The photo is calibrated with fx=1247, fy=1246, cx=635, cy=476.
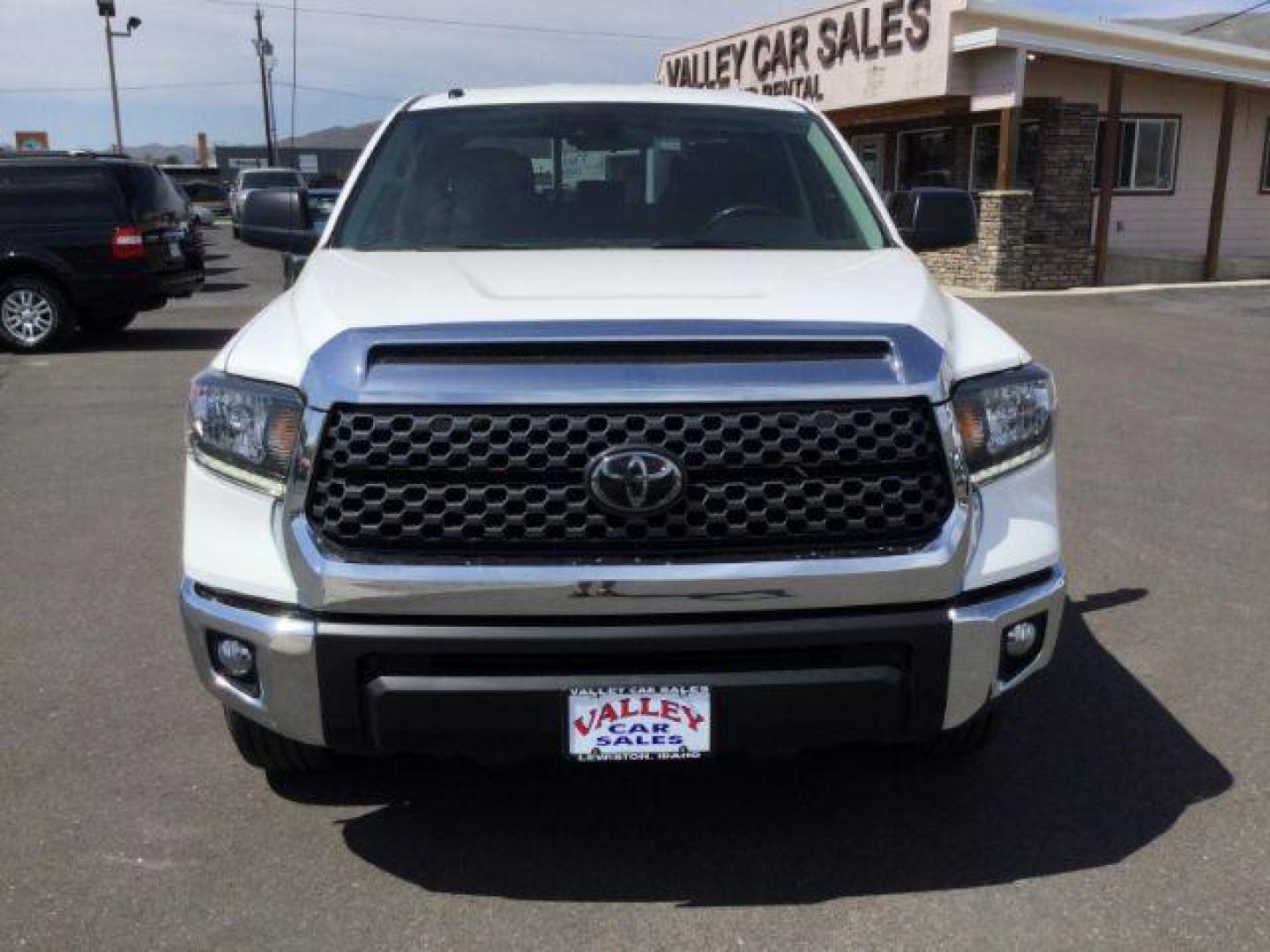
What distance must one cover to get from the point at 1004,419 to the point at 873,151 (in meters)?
25.0

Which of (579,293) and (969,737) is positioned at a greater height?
(579,293)

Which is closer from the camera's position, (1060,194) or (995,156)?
(1060,194)

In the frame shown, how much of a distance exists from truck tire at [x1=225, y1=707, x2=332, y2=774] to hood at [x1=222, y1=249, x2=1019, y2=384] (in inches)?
36.2

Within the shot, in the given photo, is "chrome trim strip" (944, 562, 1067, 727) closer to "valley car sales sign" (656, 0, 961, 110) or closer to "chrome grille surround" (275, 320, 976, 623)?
"chrome grille surround" (275, 320, 976, 623)

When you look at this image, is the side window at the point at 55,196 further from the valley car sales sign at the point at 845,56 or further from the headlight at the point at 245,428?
the headlight at the point at 245,428

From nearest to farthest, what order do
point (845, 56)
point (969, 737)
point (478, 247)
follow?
point (969, 737), point (478, 247), point (845, 56)

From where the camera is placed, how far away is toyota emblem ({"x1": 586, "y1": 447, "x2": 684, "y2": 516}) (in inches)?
100

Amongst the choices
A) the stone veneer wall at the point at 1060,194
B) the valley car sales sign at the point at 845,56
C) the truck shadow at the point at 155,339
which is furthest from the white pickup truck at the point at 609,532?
the stone veneer wall at the point at 1060,194

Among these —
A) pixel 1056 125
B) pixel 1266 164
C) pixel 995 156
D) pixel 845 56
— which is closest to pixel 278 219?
pixel 1056 125

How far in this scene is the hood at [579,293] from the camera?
8.98ft

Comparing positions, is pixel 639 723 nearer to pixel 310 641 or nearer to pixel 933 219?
pixel 310 641

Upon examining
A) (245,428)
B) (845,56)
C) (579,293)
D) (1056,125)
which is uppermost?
(845,56)

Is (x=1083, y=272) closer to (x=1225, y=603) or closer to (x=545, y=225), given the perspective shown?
(x=1225, y=603)

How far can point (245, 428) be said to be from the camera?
9.12 feet
